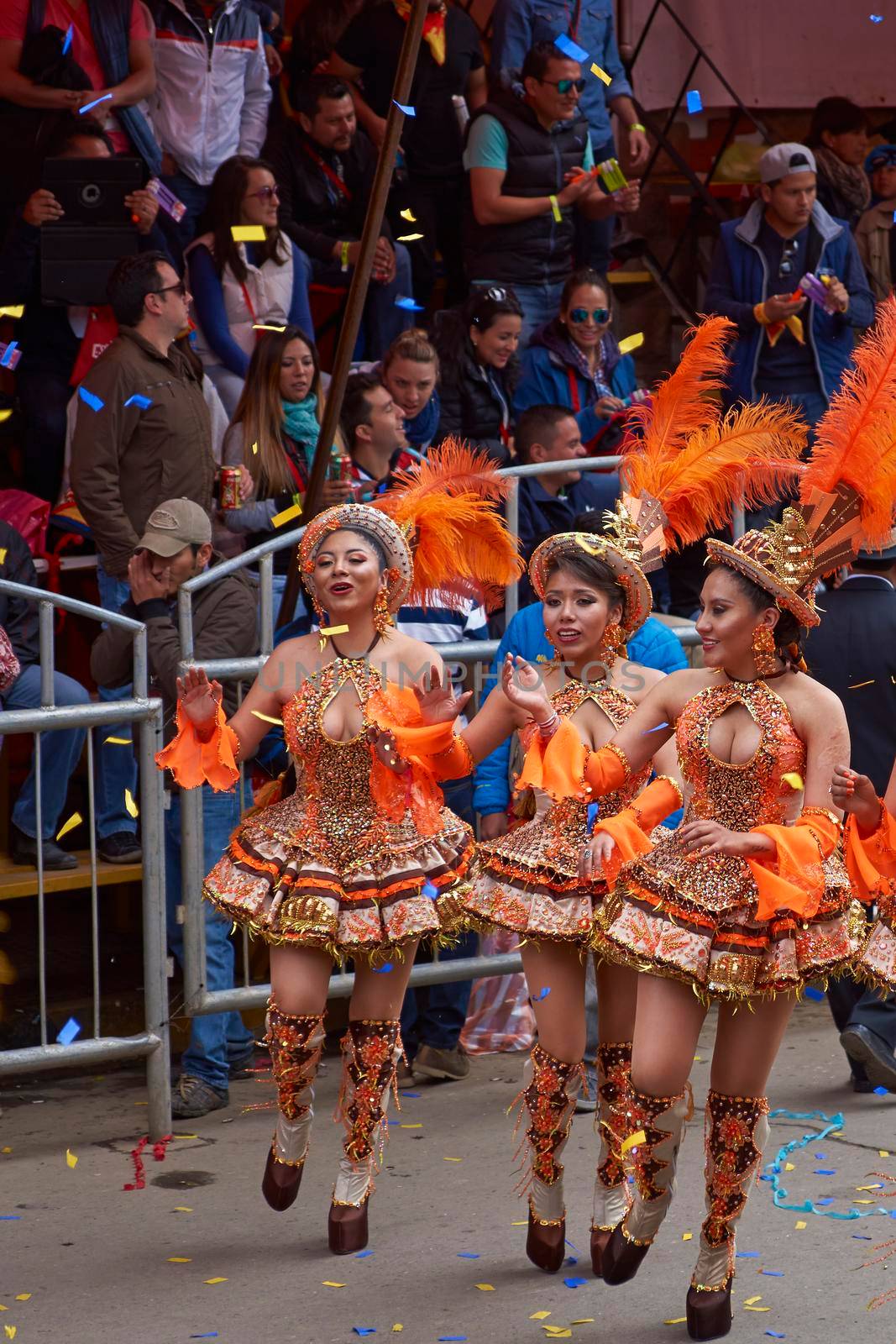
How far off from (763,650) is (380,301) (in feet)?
13.7

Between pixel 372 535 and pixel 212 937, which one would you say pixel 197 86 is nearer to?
pixel 372 535

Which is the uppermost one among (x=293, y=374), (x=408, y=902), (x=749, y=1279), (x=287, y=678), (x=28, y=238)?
(x=28, y=238)

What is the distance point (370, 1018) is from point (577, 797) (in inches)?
32.7

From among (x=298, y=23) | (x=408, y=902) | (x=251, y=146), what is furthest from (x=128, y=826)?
(x=298, y=23)

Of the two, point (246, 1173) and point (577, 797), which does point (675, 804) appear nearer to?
point (577, 797)

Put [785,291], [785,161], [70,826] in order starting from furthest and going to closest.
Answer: [785,291] → [785,161] → [70,826]

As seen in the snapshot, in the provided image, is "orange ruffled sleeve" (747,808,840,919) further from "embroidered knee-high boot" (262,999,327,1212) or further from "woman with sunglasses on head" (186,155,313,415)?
"woman with sunglasses on head" (186,155,313,415)

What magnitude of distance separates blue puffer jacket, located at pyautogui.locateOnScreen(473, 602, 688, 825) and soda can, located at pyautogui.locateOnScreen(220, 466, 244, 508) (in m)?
1.52

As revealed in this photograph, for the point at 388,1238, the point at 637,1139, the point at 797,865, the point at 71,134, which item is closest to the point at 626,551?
the point at 797,865

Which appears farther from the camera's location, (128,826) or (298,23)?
(298,23)

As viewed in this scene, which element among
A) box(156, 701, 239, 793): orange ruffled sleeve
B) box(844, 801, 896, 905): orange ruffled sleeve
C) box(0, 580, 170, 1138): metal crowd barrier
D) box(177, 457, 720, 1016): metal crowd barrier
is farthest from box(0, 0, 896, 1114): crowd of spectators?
box(844, 801, 896, 905): orange ruffled sleeve

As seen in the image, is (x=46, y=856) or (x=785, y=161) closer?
(x=46, y=856)

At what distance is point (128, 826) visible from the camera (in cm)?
612

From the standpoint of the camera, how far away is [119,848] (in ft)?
19.8
